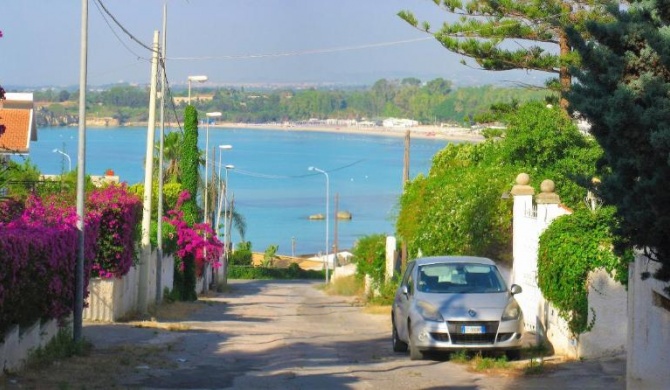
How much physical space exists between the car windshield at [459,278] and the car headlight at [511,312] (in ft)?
2.11

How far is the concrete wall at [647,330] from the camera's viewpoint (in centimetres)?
1143

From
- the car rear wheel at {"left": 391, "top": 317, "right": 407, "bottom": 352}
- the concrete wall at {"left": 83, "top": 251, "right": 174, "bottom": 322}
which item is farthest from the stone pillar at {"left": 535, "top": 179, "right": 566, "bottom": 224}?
the concrete wall at {"left": 83, "top": 251, "right": 174, "bottom": 322}

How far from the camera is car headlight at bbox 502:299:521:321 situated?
17.2m

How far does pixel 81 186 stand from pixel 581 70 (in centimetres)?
1048

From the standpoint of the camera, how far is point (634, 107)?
8.76m

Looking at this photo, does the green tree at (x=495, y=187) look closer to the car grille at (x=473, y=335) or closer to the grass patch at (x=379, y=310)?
the grass patch at (x=379, y=310)

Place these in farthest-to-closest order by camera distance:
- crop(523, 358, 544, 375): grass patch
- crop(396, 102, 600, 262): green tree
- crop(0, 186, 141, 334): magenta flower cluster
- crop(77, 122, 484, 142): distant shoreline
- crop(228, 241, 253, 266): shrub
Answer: crop(228, 241, 253, 266): shrub, crop(77, 122, 484, 142): distant shoreline, crop(396, 102, 600, 262): green tree, crop(523, 358, 544, 375): grass patch, crop(0, 186, 141, 334): magenta flower cluster

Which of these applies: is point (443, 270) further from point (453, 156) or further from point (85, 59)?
point (453, 156)

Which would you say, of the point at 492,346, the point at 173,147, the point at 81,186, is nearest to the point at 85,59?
the point at 81,186

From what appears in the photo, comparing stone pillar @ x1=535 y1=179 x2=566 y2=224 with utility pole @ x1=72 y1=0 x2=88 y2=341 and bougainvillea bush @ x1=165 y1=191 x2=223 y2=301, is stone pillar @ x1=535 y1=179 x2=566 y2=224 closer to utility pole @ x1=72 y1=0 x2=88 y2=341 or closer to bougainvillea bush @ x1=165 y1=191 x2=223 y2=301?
utility pole @ x1=72 y1=0 x2=88 y2=341

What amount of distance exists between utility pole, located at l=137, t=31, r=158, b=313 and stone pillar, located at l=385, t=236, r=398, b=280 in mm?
12769

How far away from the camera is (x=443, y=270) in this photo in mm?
18734

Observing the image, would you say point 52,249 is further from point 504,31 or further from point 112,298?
point 504,31

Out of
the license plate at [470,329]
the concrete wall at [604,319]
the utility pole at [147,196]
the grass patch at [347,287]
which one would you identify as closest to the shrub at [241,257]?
the grass patch at [347,287]
